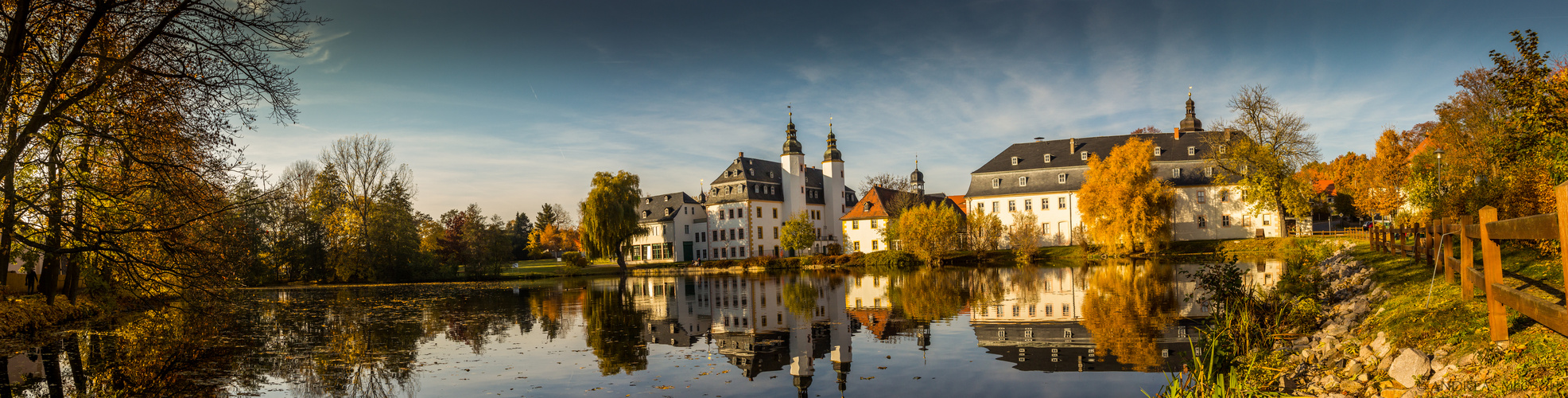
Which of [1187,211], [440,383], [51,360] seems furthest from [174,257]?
[1187,211]

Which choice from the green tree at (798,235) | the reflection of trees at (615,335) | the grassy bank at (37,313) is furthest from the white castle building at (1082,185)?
the grassy bank at (37,313)

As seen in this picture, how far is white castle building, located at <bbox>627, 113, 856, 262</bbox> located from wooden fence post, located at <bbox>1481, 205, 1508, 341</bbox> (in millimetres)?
64706

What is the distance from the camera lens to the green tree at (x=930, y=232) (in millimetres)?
49469

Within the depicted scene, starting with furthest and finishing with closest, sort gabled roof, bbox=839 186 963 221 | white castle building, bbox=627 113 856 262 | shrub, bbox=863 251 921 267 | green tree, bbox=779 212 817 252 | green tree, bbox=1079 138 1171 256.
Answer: white castle building, bbox=627 113 856 262, gabled roof, bbox=839 186 963 221, green tree, bbox=779 212 817 252, shrub, bbox=863 251 921 267, green tree, bbox=1079 138 1171 256

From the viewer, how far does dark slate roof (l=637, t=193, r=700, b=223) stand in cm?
7781

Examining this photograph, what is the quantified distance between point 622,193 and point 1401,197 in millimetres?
47851

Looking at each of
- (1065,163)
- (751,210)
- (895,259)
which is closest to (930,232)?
(895,259)

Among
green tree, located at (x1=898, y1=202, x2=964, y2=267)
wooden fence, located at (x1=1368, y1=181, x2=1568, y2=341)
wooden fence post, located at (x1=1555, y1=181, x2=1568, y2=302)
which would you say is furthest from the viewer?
green tree, located at (x1=898, y1=202, x2=964, y2=267)

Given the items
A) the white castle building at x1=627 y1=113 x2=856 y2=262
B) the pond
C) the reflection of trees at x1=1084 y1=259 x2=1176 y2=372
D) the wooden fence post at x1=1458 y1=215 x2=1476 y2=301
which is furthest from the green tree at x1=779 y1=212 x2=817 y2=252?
the wooden fence post at x1=1458 y1=215 x2=1476 y2=301

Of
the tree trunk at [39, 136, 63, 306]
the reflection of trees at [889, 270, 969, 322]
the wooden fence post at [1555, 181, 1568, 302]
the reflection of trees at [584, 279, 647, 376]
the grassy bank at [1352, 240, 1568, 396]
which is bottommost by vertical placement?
the reflection of trees at [889, 270, 969, 322]

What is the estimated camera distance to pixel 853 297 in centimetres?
2434

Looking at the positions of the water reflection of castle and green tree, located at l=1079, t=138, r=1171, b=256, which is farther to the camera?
green tree, located at l=1079, t=138, r=1171, b=256

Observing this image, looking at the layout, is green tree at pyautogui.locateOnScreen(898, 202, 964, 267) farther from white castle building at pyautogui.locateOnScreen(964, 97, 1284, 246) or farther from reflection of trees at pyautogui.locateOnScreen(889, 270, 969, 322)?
reflection of trees at pyautogui.locateOnScreen(889, 270, 969, 322)

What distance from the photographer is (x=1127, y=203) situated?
155ft
